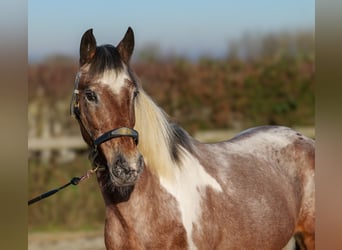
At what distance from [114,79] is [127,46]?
10.2 inches

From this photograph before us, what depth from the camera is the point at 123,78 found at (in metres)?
2.22

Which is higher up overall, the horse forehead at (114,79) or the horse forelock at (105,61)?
the horse forelock at (105,61)

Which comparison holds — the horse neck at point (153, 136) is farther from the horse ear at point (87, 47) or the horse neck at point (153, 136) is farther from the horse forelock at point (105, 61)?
the horse ear at point (87, 47)

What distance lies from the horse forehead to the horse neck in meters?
0.13

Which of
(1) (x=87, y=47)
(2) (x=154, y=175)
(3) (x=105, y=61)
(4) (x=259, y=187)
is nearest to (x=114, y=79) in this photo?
(3) (x=105, y=61)

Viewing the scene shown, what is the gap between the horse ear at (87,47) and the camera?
2.30 metres

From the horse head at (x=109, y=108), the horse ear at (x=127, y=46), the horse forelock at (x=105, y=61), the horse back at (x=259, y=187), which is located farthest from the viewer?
the horse back at (x=259, y=187)

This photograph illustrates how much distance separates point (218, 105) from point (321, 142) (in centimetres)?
631

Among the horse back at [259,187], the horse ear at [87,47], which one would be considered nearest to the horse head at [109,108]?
the horse ear at [87,47]

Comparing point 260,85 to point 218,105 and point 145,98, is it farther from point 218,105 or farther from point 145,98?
point 145,98

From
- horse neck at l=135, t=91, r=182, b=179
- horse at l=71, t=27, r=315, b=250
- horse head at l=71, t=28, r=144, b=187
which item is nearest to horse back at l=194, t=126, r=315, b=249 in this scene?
horse at l=71, t=27, r=315, b=250

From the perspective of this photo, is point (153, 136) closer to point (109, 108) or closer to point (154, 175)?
point (154, 175)

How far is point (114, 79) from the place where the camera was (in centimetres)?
221

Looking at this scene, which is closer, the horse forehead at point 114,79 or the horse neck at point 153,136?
the horse forehead at point 114,79
